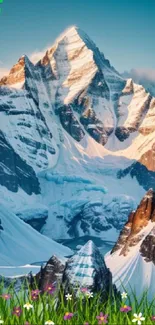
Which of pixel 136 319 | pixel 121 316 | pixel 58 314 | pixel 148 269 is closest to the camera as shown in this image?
pixel 136 319

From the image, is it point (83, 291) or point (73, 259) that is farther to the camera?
point (73, 259)

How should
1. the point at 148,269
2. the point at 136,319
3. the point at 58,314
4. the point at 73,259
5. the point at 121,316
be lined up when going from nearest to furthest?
the point at 136,319 → the point at 121,316 → the point at 58,314 → the point at 73,259 → the point at 148,269

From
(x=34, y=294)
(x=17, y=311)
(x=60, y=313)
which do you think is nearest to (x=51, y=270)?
(x=34, y=294)

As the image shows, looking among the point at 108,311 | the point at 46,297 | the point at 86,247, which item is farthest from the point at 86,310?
the point at 86,247

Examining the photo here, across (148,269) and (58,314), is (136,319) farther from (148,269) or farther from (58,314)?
(148,269)

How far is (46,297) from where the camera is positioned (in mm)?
12102

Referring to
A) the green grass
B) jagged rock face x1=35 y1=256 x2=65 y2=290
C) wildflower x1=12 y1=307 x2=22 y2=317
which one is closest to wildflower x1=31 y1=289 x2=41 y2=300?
the green grass

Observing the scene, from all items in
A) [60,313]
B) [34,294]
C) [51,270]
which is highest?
[34,294]

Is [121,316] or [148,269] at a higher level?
[121,316]

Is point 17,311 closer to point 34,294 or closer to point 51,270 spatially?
point 34,294

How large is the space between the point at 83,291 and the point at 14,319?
1.82 m

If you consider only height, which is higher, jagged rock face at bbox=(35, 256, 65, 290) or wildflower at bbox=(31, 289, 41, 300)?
wildflower at bbox=(31, 289, 41, 300)

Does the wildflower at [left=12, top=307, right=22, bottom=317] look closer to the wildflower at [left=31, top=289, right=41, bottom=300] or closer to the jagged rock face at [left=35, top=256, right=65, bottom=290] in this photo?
the wildflower at [left=31, top=289, right=41, bottom=300]

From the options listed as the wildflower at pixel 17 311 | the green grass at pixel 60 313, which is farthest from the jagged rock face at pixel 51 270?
the wildflower at pixel 17 311
